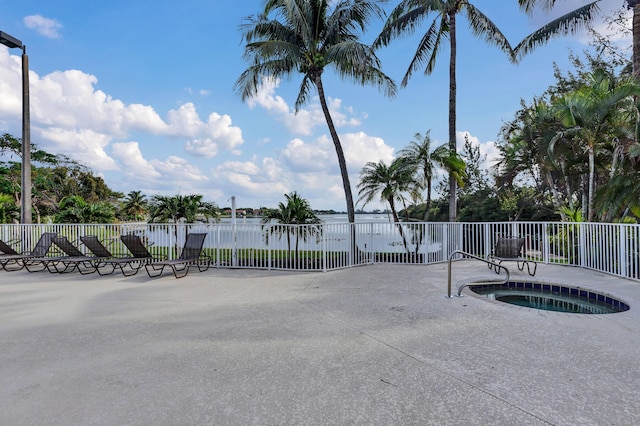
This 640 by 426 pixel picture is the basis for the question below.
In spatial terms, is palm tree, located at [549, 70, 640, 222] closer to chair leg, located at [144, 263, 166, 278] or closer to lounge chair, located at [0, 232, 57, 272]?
chair leg, located at [144, 263, 166, 278]

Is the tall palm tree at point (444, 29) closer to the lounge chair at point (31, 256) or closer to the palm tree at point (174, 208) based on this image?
the palm tree at point (174, 208)

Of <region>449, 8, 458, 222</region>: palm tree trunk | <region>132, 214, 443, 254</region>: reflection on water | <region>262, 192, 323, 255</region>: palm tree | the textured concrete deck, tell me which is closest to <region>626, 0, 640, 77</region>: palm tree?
<region>449, 8, 458, 222</region>: palm tree trunk

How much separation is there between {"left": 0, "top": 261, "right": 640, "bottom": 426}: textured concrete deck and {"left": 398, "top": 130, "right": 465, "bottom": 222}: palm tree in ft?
21.4

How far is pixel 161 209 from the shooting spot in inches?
445

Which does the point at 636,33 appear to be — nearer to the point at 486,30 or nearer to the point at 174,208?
the point at 486,30

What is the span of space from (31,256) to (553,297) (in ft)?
41.6

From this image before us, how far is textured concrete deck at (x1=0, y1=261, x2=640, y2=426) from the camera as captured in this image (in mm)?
2289

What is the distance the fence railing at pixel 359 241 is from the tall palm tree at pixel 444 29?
2.11m

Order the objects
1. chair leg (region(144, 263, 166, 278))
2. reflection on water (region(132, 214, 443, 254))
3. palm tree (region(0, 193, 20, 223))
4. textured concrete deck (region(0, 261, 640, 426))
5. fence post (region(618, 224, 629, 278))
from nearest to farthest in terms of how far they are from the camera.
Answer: textured concrete deck (region(0, 261, 640, 426)) → fence post (region(618, 224, 629, 278)) → chair leg (region(144, 263, 166, 278)) → reflection on water (region(132, 214, 443, 254)) → palm tree (region(0, 193, 20, 223))

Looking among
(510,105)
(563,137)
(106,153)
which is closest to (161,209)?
(106,153)

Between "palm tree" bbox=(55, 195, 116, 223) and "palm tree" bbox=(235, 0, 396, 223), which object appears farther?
"palm tree" bbox=(55, 195, 116, 223)

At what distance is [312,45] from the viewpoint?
1063 cm

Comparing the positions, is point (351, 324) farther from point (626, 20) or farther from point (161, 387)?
point (626, 20)

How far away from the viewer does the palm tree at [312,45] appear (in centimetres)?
1030
